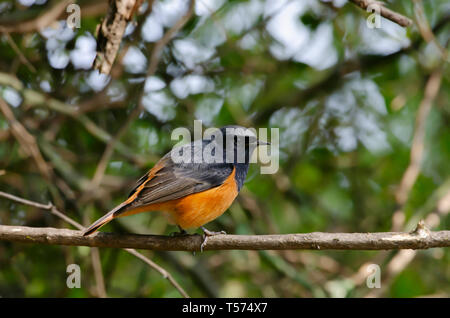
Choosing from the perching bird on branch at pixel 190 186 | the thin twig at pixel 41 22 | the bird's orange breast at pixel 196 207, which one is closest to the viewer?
the perching bird on branch at pixel 190 186

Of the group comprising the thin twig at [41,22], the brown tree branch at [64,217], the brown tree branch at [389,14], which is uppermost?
the thin twig at [41,22]

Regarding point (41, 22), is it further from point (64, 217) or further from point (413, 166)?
point (413, 166)

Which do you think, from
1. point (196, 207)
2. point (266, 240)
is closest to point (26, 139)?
point (196, 207)

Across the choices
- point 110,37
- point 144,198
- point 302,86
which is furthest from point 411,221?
point 110,37

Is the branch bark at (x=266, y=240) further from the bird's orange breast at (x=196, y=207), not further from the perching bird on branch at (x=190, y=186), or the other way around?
the bird's orange breast at (x=196, y=207)

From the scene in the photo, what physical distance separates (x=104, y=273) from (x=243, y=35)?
3.44 meters

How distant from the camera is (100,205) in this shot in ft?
19.3

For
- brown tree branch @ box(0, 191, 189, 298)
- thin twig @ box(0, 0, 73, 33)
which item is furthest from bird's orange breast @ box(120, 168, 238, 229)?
thin twig @ box(0, 0, 73, 33)

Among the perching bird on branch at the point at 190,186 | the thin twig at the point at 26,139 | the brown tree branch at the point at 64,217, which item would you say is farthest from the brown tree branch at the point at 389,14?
the thin twig at the point at 26,139

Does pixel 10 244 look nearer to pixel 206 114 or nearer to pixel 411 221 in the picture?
pixel 206 114

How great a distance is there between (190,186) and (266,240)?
3.74ft

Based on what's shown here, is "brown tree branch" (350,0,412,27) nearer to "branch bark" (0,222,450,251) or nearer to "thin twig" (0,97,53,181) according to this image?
"branch bark" (0,222,450,251)

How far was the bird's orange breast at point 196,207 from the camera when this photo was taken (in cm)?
435

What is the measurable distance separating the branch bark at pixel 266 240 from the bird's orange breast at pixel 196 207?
0.63m
